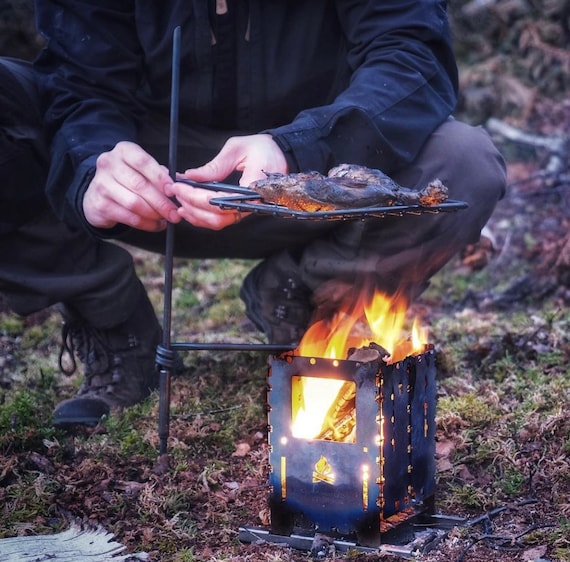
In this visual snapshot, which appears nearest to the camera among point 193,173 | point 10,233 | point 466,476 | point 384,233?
point 193,173

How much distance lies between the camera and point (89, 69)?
13.2ft

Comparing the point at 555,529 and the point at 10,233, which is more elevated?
the point at 10,233

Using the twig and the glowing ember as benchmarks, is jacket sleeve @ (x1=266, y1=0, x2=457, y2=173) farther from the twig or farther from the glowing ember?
the twig

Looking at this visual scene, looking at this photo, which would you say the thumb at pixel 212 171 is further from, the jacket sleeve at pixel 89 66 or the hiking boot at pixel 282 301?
the hiking boot at pixel 282 301

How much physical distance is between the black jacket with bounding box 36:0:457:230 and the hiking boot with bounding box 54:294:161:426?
2.59 ft

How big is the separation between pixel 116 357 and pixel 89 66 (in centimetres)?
135

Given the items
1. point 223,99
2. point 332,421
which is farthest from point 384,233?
point 332,421

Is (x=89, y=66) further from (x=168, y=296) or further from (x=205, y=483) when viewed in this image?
(x=205, y=483)

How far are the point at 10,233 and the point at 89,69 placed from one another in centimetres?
84

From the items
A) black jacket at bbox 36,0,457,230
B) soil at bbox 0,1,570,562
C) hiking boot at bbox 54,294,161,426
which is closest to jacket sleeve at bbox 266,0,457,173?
black jacket at bbox 36,0,457,230

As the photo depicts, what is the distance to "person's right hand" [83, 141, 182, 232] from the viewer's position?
3.18 m

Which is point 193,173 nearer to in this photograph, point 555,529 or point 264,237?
point 264,237

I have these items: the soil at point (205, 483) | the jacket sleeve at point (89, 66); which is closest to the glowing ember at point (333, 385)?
the soil at point (205, 483)

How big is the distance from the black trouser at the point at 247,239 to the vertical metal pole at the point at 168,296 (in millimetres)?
877
